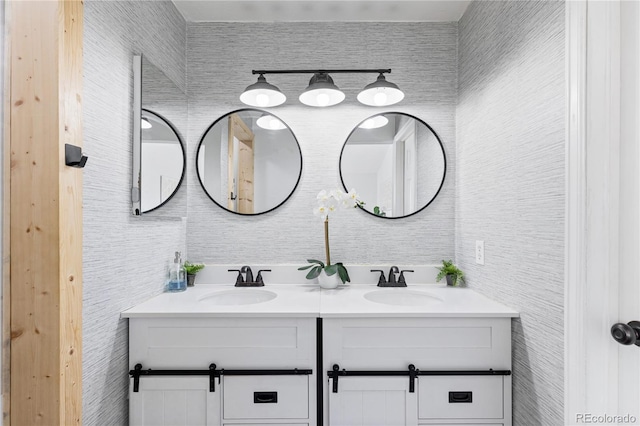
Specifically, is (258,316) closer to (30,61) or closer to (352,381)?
(352,381)

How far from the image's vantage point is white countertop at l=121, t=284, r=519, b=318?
1.45 m

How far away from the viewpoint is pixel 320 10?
2.01 m

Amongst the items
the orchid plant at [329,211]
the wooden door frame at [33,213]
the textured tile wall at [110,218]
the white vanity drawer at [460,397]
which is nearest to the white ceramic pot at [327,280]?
the orchid plant at [329,211]

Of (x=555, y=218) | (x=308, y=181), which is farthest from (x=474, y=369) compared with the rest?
(x=308, y=181)

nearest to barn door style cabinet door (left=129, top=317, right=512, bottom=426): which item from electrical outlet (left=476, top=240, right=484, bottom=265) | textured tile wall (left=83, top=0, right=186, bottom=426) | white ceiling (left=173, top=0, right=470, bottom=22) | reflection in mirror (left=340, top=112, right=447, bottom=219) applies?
textured tile wall (left=83, top=0, right=186, bottom=426)

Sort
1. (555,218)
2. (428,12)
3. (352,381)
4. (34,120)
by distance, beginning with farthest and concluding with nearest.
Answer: (428,12) < (352,381) < (555,218) < (34,120)

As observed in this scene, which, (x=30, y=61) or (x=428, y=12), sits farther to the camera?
(x=428, y=12)

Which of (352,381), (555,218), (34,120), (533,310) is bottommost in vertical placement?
(352,381)

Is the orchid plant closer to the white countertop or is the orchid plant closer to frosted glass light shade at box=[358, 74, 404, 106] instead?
the white countertop

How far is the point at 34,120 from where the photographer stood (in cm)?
106

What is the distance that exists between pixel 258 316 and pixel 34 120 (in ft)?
3.27

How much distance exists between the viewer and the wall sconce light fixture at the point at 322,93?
191cm

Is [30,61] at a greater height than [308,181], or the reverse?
[30,61]

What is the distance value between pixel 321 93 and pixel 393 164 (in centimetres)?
58
